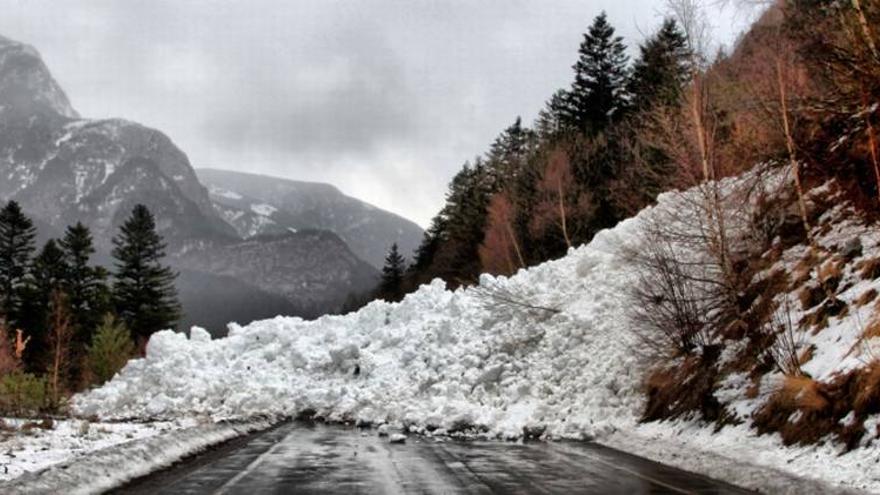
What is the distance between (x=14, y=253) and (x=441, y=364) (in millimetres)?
58554

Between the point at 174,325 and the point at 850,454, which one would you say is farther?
the point at 174,325

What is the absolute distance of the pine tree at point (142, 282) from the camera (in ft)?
225

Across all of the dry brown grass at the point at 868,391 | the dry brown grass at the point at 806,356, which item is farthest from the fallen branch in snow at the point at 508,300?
the dry brown grass at the point at 868,391

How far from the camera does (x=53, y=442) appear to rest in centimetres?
1159

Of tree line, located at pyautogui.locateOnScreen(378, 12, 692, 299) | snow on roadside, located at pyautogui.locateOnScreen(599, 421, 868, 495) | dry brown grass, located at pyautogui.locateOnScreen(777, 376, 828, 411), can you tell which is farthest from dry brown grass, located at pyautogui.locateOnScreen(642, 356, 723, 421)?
tree line, located at pyautogui.locateOnScreen(378, 12, 692, 299)

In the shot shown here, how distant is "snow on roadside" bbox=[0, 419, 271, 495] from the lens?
7.82m

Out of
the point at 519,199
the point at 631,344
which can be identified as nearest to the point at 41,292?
the point at 519,199

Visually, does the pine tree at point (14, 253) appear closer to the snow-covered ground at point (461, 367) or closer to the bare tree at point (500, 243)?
the bare tree at point (500, 243)

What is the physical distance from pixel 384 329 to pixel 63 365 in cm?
2809

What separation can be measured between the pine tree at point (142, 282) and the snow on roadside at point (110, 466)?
58.8 metres

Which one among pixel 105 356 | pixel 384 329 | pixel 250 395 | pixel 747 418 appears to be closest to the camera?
pixel 747 418

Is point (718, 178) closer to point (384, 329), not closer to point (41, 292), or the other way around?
point (384, 329)

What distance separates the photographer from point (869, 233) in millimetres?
12977

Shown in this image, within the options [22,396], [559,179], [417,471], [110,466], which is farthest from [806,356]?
[559,179]
